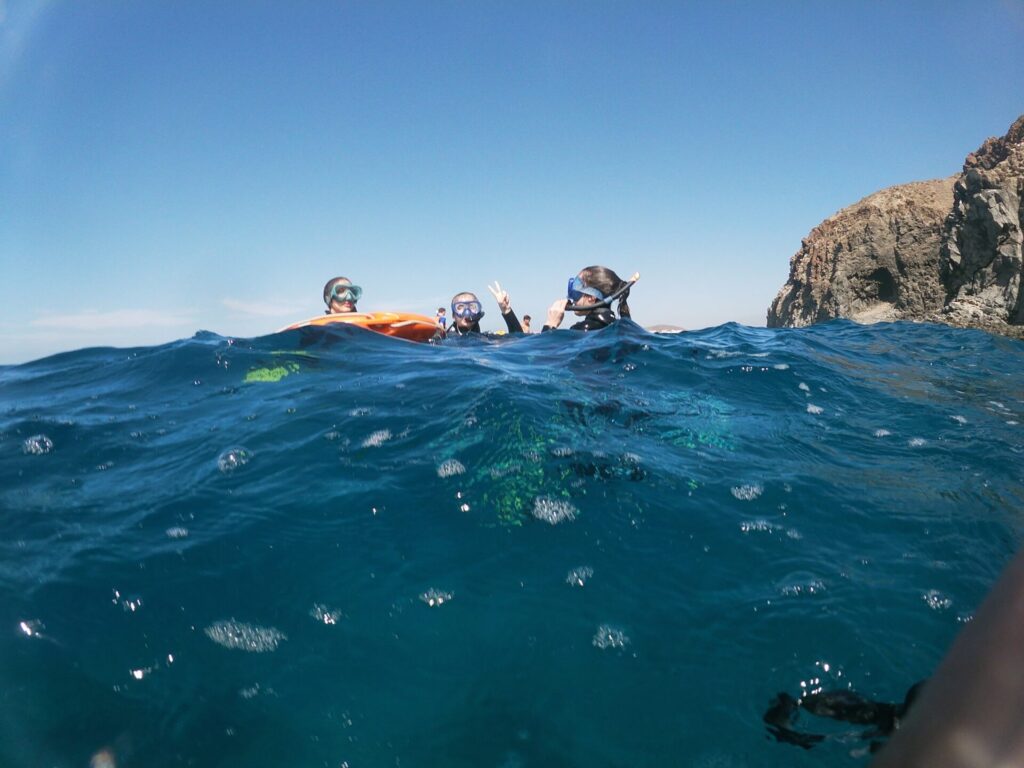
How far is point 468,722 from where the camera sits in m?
2.41

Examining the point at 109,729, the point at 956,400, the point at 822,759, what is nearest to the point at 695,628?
the point at 822,759

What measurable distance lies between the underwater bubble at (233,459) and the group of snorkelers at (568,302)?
186 inches

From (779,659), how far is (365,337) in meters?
6.03

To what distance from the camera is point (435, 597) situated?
9.68 feet

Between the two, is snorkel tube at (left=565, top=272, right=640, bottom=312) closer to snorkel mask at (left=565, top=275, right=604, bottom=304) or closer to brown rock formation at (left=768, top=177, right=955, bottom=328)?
snorkel mask at (left=565, top=275, right=604, bottom=304)

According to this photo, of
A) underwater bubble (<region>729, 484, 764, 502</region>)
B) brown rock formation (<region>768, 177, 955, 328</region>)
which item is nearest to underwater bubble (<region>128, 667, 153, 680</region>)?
underwater bubble (<region>729, 484, 764, 502</region>)

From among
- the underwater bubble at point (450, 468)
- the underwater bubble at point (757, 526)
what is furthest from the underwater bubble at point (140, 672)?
the underwater bubble at point (757, 526)

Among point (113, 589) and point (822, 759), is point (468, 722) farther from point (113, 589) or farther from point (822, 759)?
point (113, 589)

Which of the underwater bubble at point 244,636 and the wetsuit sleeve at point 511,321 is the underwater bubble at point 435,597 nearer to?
the underwater bubble at point 244,636

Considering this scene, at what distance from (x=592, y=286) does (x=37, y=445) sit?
6098 millimetres

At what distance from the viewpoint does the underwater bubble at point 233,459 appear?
404cm

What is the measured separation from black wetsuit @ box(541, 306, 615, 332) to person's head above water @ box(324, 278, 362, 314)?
11.0 feet

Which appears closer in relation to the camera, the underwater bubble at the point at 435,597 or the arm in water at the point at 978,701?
the arm in water at the point at 978,701

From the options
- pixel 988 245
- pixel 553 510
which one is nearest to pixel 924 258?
pixel 988 245
